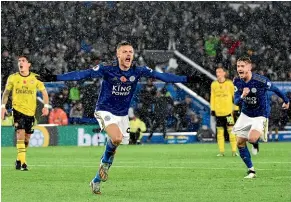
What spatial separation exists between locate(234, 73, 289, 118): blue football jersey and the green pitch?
1.15m

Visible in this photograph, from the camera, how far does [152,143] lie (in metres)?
32.0

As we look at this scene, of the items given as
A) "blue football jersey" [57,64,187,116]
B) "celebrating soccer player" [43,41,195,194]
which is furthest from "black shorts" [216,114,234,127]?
"blue football jersey" [57,64,187,116]

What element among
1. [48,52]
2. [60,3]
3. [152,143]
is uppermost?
[60,3]

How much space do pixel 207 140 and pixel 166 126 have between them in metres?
1.73

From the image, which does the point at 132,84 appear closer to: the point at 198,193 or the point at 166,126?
the point at 198,193

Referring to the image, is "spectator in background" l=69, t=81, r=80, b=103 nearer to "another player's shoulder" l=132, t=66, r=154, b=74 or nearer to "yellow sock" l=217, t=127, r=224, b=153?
"yellow sock" l=217, t=127, r=224, b=153

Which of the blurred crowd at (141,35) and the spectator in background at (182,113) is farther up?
the blurred crowd at (141,35)

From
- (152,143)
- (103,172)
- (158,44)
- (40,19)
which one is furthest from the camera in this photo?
(158,44)

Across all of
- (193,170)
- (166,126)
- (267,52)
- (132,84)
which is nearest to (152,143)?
(166,126)

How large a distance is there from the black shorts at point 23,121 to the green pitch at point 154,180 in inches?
32.4

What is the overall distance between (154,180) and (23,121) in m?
4.30

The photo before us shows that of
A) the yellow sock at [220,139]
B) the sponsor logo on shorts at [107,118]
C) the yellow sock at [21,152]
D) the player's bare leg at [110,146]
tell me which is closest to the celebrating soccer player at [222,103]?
the yellow sock at [220,139]

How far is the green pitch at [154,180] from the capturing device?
35.7 ft

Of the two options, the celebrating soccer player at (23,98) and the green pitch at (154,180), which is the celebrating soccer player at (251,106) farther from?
the celebrating soccer player at (23,98)
